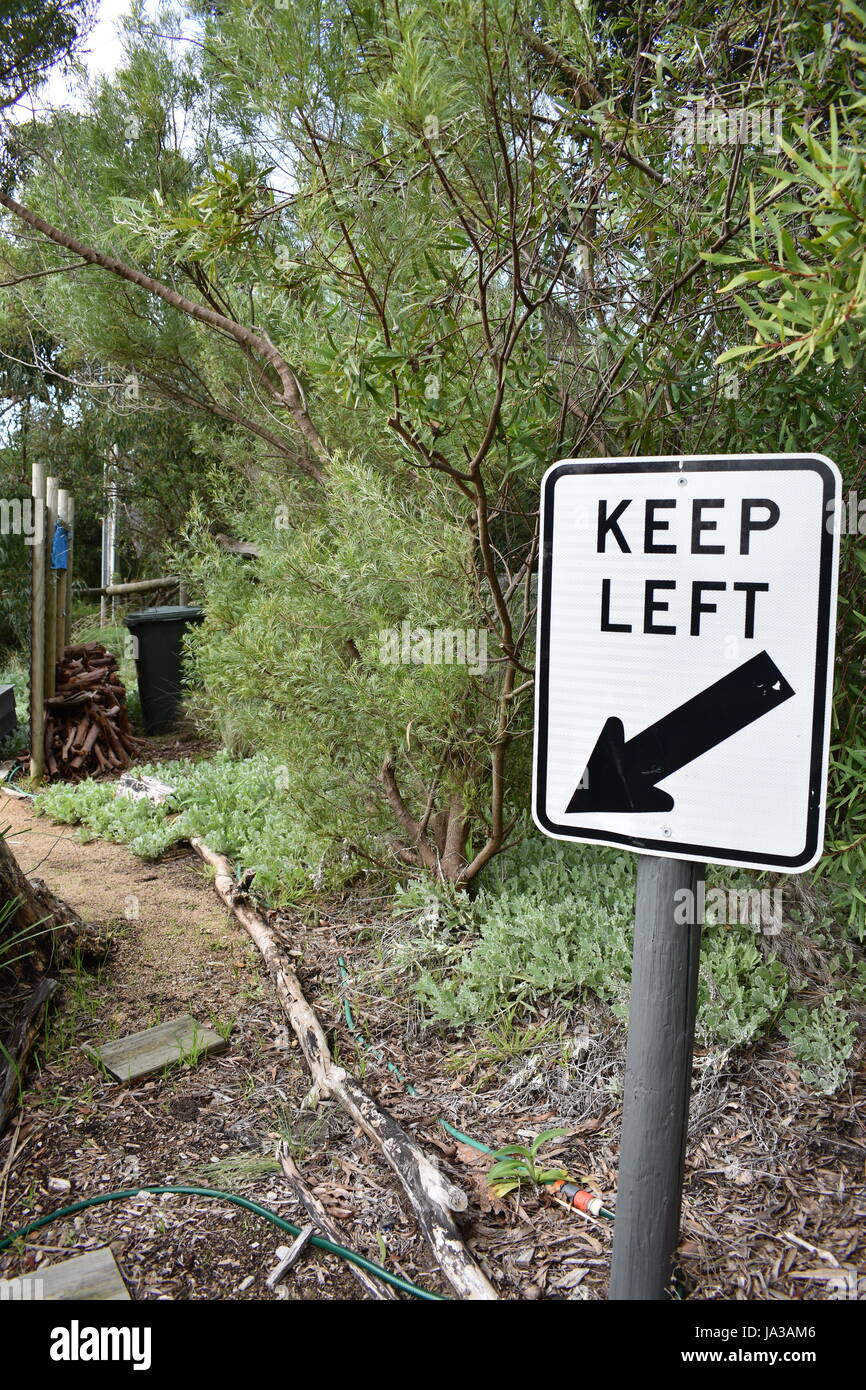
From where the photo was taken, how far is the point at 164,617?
9.10m

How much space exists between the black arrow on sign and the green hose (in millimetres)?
1470

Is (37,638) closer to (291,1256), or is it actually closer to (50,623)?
(50,623)

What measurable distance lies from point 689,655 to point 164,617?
8248 millimetres

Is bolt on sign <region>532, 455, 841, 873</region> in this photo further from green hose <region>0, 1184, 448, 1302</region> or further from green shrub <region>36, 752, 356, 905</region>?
green shrub <region>36, 752, 356, 905</region>

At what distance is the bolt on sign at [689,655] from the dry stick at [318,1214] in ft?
4.85

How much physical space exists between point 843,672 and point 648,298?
4.22ft

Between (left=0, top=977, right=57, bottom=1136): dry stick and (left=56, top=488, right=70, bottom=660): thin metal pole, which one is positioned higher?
(left=56, top=488, right=70, bottom=660): thin metal pole

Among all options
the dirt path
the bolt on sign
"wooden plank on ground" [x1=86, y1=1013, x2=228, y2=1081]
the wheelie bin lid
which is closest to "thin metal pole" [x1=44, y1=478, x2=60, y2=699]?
the wheelie bin lid

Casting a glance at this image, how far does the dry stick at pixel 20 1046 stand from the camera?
9.93 ft

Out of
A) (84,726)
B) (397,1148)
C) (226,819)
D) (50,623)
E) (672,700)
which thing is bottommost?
(397,1148)

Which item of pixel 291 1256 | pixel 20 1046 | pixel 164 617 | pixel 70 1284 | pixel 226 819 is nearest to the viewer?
pixel 70 1284

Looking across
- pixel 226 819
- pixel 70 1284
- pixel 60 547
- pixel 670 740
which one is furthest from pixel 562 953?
pixel 60 547

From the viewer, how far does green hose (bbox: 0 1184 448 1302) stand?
A: 7.54ft
